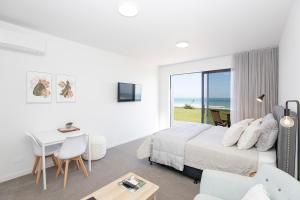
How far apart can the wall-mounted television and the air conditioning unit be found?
6.05 feet

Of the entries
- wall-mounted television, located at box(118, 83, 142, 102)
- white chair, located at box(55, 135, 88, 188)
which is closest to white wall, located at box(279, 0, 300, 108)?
white chair, located at box(55, 135, 88, 188)

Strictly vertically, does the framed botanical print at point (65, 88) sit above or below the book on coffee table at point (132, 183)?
above

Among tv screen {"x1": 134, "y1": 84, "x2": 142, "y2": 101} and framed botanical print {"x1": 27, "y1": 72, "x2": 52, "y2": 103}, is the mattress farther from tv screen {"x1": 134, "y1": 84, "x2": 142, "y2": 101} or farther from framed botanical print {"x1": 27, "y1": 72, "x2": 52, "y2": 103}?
framed botanical print {"x1": 27, "y1": 72, "x2": 52, "y2": 103}

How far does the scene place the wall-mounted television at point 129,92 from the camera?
3.96m

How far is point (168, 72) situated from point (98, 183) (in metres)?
4.05

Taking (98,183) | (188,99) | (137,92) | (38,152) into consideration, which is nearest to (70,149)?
(38,152)

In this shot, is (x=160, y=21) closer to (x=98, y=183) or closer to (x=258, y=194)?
(x=258, y=194)

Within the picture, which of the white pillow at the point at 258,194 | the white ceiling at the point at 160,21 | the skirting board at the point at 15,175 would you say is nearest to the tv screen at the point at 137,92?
the white ceiling at the point at 160,21

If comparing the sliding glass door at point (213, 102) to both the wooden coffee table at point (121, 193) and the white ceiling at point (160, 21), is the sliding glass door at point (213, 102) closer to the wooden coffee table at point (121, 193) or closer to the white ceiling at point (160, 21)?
the white ceiling at point (160, 21)

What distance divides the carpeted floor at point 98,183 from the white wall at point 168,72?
8.50 feet

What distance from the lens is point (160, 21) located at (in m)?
2.20

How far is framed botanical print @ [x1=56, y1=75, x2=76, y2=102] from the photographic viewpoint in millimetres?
2855

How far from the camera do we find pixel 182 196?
1.99 m

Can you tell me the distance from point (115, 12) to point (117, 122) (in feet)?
9.02
